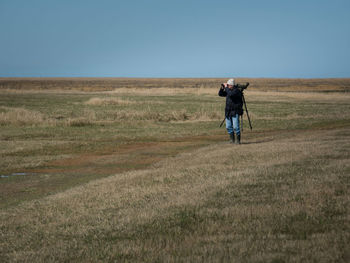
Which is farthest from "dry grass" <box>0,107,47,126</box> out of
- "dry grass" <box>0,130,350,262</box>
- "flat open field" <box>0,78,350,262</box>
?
"dry grass" <box>0,130,350,262</box>

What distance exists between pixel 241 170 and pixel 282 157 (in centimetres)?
202

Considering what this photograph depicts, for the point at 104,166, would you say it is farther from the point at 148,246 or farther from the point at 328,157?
the point at 148,246

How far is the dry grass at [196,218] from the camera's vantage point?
5891mm

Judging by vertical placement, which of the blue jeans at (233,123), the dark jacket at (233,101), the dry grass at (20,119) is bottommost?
the dry grass at (20,119)

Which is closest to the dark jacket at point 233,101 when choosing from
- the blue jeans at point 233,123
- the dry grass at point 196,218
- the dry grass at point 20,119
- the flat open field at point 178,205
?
the blue jeans at point 233,123

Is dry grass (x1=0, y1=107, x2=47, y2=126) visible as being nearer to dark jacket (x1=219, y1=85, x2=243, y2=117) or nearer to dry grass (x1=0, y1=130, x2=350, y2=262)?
dark jacket (x1=219, y1=85, x2=243, y2=117)

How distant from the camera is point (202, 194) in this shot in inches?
355

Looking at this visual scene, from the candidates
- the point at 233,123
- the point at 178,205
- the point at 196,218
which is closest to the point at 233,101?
the point at 233,123

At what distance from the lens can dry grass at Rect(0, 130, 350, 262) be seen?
589cm

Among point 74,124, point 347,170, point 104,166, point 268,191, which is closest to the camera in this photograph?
point 268,191

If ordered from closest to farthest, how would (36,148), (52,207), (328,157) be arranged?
(52,207), (328,157), (36,148)

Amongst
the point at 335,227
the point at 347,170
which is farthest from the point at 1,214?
the point at 347,170

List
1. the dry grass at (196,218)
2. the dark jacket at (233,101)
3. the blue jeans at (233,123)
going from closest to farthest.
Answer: the dry grass at (196,218)
the dark jacket at (233,101)
the blue jeans at (233,123)

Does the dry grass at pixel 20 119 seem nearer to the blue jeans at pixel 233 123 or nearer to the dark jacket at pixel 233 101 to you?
the blue jeans at pixel 233 123
